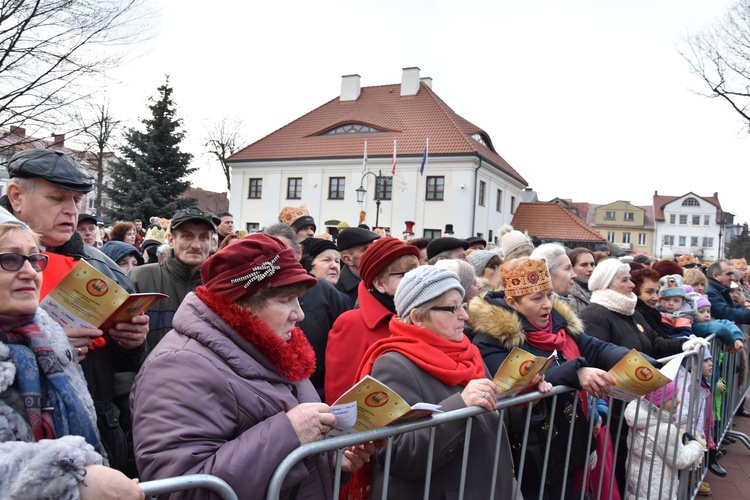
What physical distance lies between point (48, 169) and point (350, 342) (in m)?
1.77

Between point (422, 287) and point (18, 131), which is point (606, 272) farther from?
point (18, 131)

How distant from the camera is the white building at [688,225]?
268 ft

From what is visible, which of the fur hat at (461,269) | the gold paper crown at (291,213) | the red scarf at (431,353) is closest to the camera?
the red scarf at (431,353)

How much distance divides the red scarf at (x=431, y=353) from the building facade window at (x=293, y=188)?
35.3 metres

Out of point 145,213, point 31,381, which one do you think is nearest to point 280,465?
point 31,381

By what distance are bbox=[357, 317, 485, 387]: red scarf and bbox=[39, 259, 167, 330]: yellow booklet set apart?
108 centimetres

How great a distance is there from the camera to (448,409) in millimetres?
2285

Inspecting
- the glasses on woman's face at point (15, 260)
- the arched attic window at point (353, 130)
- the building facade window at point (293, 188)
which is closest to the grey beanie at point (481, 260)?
the glasses on woman's face at point (15, 260)

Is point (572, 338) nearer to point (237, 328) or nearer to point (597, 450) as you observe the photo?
point (597, 450)

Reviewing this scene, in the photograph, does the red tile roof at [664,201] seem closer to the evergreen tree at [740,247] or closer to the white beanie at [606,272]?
the evergreen tree at [740,247]

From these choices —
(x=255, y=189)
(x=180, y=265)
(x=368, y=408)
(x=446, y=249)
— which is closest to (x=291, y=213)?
(x=446, y=249)

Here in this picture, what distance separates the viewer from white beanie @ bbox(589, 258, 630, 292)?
14.4 ft

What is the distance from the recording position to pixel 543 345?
127 inches

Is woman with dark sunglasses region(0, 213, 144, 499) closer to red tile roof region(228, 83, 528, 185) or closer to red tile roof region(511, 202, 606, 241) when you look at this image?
red tile roof region(228, 83, 528, 185)
